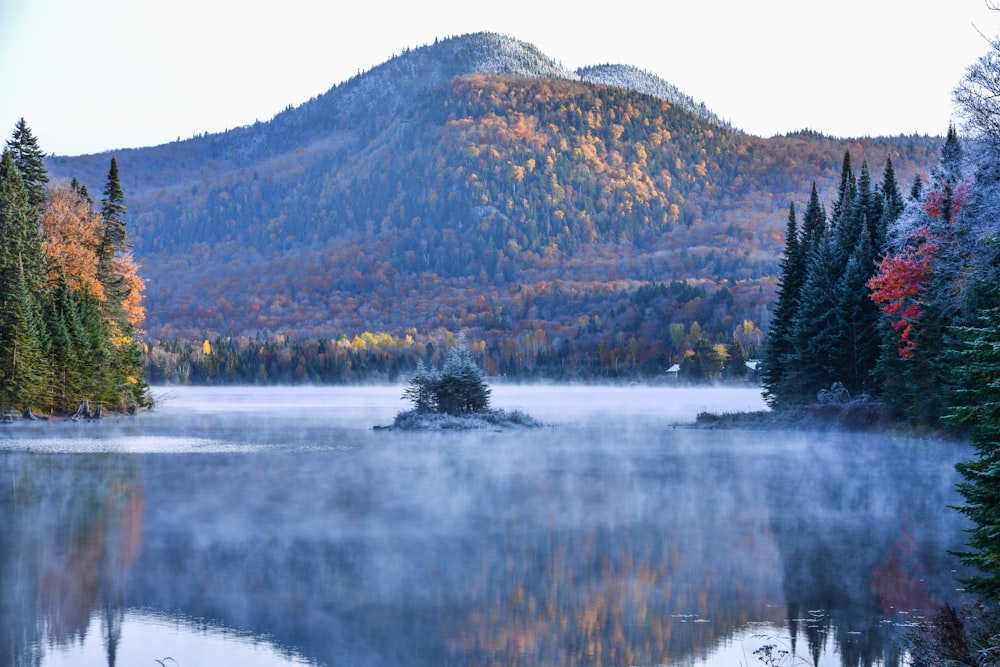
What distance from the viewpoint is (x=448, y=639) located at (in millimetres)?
17094

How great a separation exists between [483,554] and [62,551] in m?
9.30

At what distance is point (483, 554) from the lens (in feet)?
79.2

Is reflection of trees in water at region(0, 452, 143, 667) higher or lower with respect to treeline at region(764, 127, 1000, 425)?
lower

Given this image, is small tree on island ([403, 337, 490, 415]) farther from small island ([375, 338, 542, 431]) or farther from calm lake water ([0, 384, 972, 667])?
calm lake water ([0, 384, 972, 667])

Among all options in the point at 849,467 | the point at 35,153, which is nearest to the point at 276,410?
the point at 35,153

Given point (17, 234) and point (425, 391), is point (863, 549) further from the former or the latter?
point (17, 234)

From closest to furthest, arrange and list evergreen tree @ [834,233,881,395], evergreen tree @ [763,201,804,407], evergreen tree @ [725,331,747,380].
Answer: evergreen tree @ [834,233,881,395], evergreen tree @ [763,201,804,407], evergreen tree @ [725,331,747,380]

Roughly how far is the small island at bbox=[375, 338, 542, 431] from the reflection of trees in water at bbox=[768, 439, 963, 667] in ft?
92.2

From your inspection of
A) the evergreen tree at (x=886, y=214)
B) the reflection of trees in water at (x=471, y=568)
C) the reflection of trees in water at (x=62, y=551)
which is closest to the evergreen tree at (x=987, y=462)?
the reflection of trees in water at (x=471, y=568)

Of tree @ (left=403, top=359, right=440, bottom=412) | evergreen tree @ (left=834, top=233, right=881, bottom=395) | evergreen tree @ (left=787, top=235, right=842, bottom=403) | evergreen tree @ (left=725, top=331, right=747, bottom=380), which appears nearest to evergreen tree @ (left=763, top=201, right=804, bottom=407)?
evergreen tree @ (left=787, top=235, right=842, bottom=403)

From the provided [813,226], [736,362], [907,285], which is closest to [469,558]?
[907,285]

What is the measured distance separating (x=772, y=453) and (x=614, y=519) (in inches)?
926

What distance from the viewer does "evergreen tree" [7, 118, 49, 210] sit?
75.3 meters

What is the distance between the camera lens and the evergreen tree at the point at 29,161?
Result: 7531 cm
